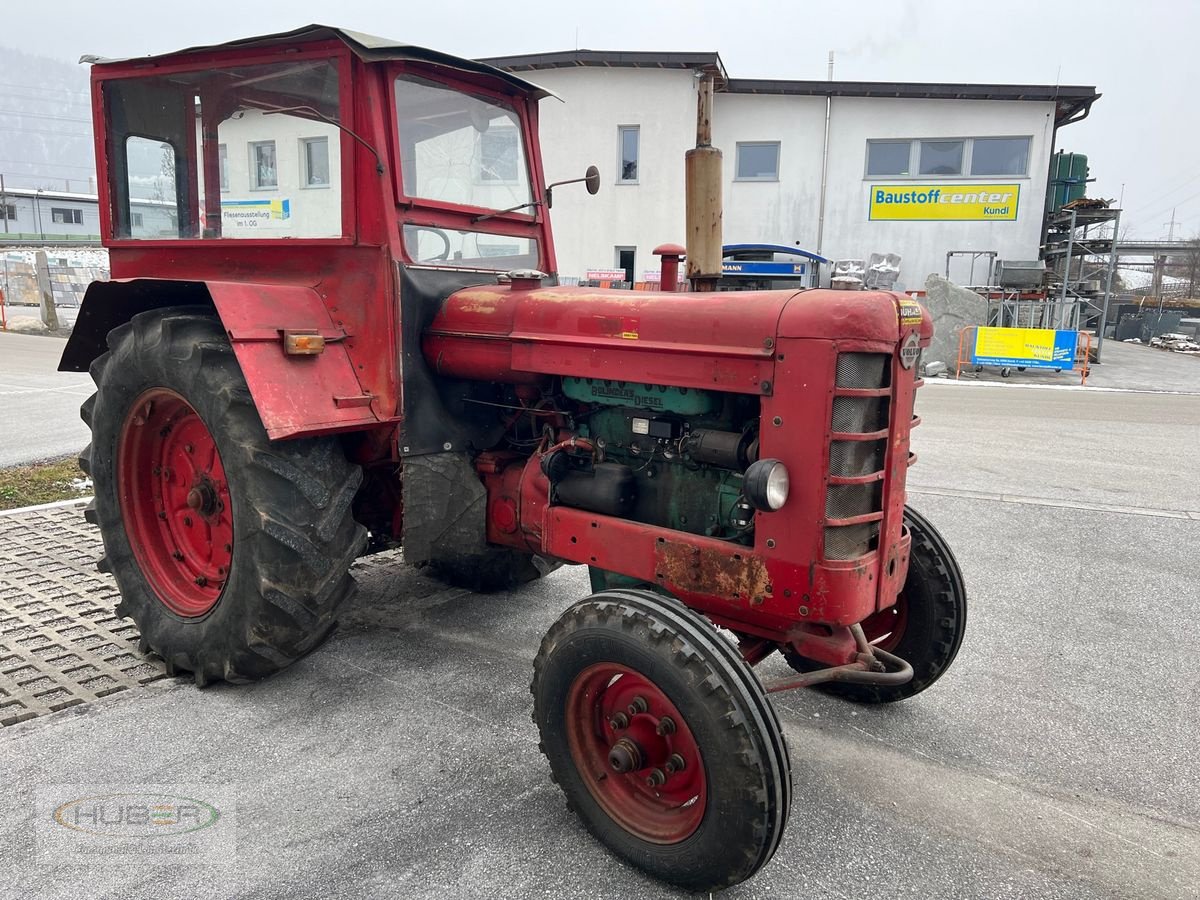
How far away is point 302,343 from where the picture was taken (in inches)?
121

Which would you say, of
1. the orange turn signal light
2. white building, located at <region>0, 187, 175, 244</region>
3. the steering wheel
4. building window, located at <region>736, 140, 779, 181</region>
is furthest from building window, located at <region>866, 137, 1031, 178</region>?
white building, located at <region>0, 187, 175, 244</region>

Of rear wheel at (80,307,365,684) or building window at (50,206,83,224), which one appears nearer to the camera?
rear wheel at (80,307,365,684)

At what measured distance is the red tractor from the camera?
2.44 metres

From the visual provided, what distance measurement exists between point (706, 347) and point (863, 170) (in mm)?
17882

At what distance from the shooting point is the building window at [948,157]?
59.4 ft

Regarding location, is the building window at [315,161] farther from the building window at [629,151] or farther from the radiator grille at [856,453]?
the building window at [629,151]

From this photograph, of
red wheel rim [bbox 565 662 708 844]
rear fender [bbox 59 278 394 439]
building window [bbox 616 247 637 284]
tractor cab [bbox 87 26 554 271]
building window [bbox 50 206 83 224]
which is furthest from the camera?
building window [bbox 50 206 83 224]

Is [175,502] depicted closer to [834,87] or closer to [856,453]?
[856,453]

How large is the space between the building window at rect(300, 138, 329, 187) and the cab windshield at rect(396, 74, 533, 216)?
0.30m

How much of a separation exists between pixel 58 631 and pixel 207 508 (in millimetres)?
939

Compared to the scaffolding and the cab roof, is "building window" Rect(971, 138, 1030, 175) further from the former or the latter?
the cab roof

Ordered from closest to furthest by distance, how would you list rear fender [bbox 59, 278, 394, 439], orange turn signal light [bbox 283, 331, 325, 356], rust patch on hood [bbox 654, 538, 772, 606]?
rust patch on hood [bbox 654, 538, 772, 606] < rear fender [bbox 59, 278, 394, 439] < orange turn signal light [bbox 283, 331, 325, 356]

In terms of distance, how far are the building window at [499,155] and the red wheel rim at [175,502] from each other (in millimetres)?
1595

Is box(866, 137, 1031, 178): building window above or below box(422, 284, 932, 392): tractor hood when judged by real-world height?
above
